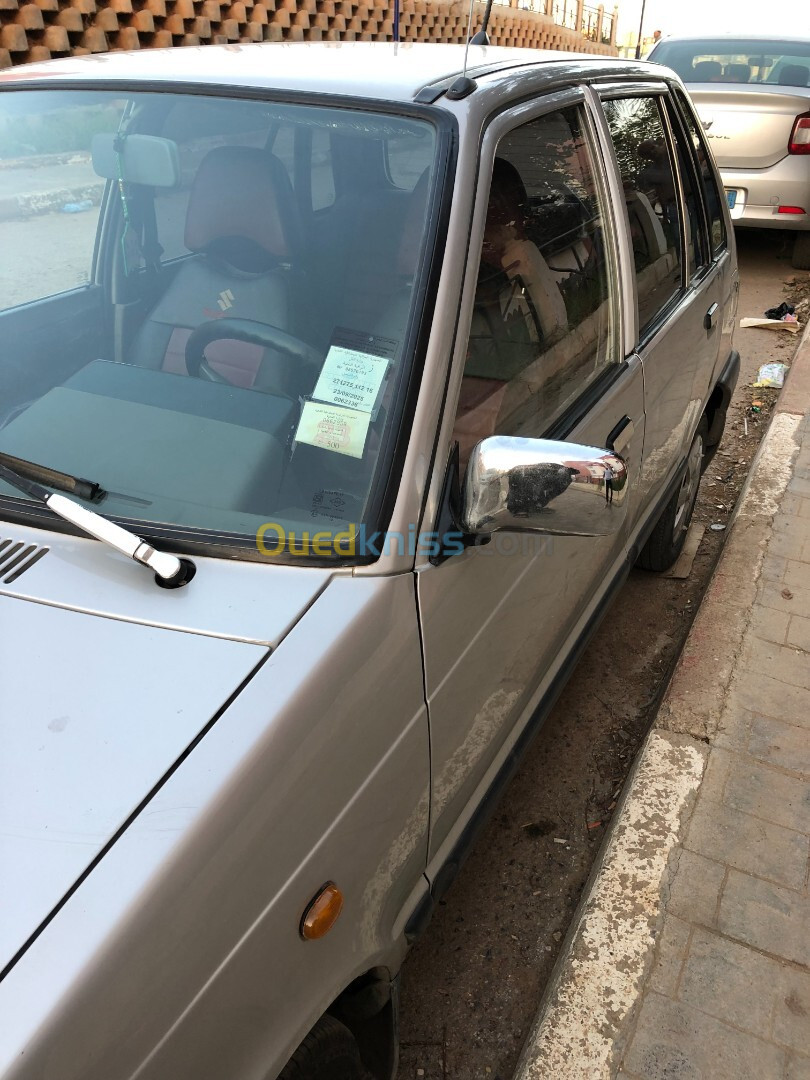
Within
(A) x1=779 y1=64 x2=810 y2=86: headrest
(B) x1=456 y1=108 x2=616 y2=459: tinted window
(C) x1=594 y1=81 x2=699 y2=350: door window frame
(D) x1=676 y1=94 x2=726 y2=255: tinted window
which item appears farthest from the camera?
(A) x1=779 y1=64 x2=810 y2=86: headrest

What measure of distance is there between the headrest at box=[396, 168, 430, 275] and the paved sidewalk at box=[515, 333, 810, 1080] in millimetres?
1548

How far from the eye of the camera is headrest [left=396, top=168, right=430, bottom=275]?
1.53 meters

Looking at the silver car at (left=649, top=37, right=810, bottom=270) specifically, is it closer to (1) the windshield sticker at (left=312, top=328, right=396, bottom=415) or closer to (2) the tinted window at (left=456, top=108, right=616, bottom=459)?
(2) the tinted window at (left=456, top=108, right=616, bottom=459)

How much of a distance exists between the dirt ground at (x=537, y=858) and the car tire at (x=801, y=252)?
5.20 m

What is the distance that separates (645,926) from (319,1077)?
1.01 meters

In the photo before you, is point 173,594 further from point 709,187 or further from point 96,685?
point 709,187

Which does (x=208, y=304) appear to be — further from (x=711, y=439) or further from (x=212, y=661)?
(x=711, y=439)

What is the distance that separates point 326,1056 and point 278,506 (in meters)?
0.85

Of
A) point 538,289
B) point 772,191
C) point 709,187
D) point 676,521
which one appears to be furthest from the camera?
point 772,191

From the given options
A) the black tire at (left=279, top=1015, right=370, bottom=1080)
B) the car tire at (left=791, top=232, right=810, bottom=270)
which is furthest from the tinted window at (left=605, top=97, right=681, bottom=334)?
the car tire at (left=791, top=232, right=810, bottom=270)

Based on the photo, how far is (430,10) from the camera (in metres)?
12.4

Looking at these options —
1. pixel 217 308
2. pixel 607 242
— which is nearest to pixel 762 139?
pixel 607 242

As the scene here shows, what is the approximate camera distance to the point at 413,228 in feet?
5.09

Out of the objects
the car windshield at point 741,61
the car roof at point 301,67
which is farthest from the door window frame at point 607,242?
the car windshield at point 741,61
